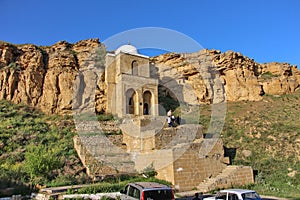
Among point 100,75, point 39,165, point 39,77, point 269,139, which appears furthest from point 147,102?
point 39,165

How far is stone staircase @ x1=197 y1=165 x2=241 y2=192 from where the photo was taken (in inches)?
480

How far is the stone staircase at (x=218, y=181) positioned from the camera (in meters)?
12.2

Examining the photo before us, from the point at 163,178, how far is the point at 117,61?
14842 millimetres

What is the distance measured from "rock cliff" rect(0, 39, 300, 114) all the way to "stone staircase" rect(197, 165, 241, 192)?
47.8 ft

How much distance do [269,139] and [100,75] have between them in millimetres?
16695

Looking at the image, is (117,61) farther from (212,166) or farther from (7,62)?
(212,166)

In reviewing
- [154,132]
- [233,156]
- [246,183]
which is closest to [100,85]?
[154,132]

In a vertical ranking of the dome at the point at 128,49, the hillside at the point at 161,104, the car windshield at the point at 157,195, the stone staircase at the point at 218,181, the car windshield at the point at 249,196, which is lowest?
the stone staircase at the point at 218,181

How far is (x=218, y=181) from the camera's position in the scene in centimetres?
1241

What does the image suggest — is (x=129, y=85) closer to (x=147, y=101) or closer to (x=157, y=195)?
(x=147, y=101)

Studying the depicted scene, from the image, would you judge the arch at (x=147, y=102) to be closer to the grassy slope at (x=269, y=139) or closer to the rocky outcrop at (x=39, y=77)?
the rocky outcrop at (x=39, y=77)

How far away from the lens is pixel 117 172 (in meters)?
14.4

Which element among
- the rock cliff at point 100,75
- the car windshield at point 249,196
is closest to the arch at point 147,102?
the rock cliff at point 100,75

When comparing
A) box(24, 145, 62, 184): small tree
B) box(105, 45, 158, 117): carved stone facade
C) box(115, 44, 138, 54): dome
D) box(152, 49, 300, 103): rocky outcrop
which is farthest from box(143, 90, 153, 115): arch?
box(24, 145, 62, 184): small tree
